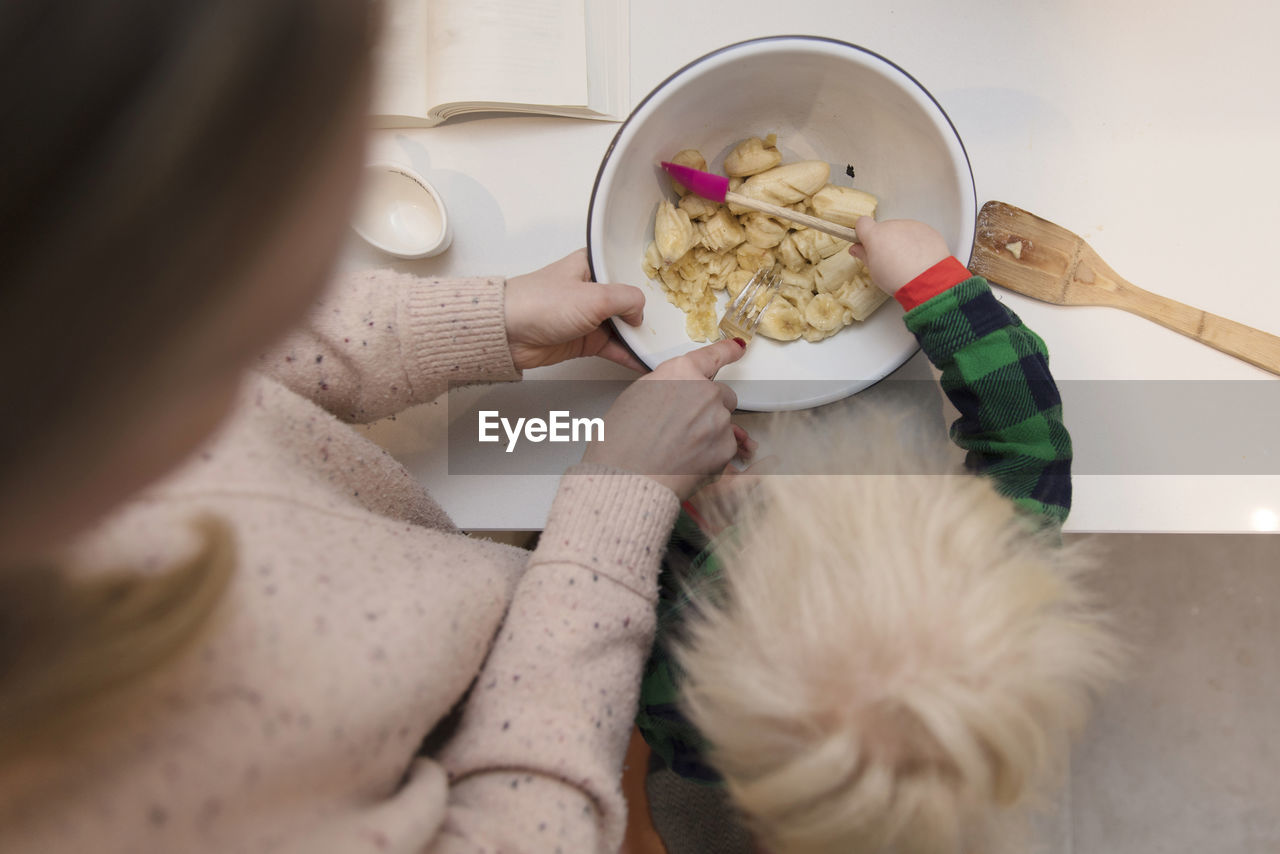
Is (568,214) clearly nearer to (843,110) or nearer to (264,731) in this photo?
(843,110)

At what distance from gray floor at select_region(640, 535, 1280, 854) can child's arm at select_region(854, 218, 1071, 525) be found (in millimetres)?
698

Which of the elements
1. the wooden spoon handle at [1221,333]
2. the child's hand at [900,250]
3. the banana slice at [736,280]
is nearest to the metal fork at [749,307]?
the banana slice at [736,280]

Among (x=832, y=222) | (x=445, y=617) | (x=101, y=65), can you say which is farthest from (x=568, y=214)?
(x=101, y=65)

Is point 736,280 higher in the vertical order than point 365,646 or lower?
higher

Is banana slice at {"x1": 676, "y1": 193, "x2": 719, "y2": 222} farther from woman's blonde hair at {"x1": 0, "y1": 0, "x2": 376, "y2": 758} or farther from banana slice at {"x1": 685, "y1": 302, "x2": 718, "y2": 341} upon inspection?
woman's blonde hair at {"x1": 0, "y1": 0, "x2": 376, "y2": 758}

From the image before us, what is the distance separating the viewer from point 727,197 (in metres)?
0.67

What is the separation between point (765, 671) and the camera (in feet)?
1.58

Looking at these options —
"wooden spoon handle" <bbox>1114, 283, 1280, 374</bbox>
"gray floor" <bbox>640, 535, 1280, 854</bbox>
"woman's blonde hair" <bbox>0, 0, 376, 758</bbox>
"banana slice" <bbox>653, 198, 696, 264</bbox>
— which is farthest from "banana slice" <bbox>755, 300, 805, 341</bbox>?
"gray floor" <bbox>640, 535, 1280, 854</bbox>

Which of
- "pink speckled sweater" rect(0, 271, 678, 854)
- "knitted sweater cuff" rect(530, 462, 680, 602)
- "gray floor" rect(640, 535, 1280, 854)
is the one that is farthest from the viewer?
"gray floor" rect(640, 535, 1280, 854)

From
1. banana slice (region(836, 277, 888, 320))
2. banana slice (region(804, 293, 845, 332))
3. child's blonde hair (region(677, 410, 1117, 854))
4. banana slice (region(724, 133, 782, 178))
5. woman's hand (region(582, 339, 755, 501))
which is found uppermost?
banana slice (region(724, 133, 782, 178))

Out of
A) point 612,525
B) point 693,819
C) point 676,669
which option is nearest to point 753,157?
point 612,525

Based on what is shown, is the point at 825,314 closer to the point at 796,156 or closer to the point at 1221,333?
the point at 796,156

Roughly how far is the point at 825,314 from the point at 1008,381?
0.58 ft

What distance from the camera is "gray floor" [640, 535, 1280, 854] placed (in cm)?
113
